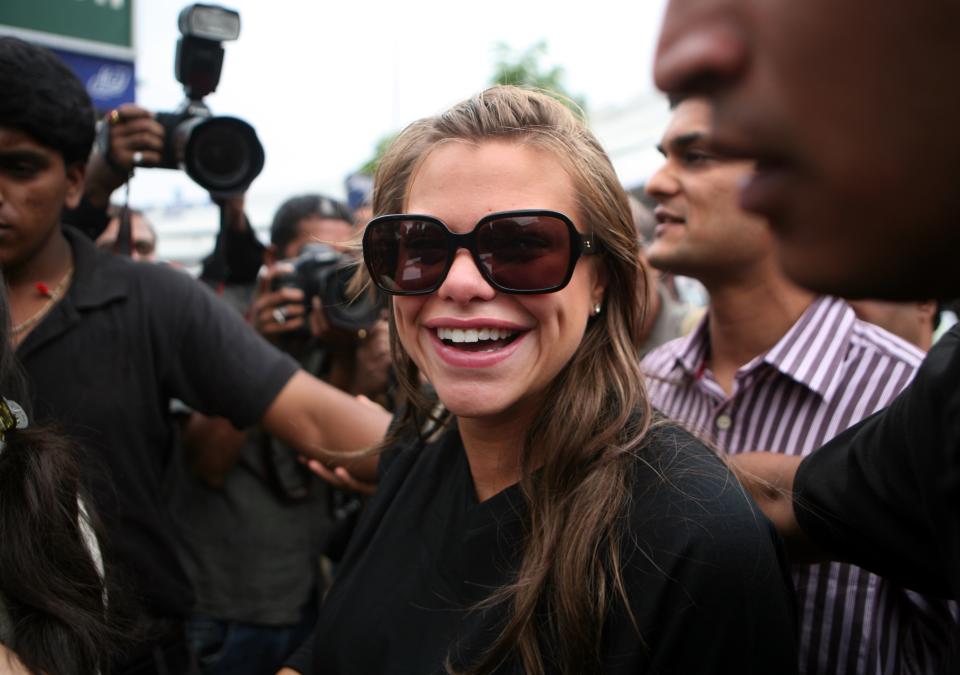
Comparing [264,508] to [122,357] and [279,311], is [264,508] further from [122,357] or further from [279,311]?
[122,357]

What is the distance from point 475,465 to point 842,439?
2.20 ft

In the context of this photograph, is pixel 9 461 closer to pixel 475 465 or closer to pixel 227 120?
pixel 475 465

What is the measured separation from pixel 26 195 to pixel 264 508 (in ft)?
4.54

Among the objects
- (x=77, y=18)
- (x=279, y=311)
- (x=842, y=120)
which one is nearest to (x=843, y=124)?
(x=842, y=120)

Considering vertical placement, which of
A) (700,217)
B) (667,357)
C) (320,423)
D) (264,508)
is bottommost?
(264,508)

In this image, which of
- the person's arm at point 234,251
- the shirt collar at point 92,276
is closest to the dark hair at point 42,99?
the shirt collar at point 92,276

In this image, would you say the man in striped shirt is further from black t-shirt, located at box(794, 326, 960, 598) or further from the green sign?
the green sign

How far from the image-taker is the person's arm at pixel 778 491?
4.46 ft

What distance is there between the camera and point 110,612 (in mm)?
1501

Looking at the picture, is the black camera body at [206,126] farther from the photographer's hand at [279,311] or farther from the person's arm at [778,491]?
the person's arm at [778,491]

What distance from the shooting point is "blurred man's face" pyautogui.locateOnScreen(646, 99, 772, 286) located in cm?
202

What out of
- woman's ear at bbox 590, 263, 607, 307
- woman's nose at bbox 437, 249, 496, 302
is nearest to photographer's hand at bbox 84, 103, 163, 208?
woman's nose at bbox 437, 249, 496, 302

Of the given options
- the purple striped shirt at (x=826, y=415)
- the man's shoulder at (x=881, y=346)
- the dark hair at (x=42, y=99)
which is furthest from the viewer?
the dark hair at (x=42, y=99)

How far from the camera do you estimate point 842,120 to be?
1.44ft
